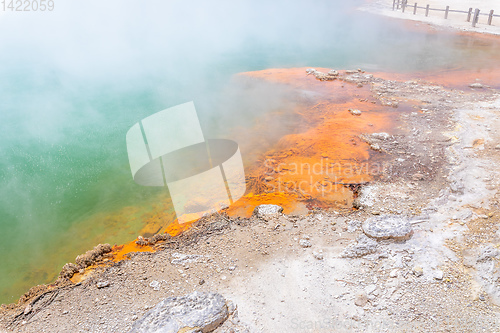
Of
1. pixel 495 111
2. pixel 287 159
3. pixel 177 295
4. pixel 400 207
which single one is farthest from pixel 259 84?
pixel 177 295

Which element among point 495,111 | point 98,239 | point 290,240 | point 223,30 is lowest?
point 98,239

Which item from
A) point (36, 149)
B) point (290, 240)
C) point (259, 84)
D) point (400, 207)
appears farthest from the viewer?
point (259, 84)

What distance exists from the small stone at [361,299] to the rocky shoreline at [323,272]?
0.04ft

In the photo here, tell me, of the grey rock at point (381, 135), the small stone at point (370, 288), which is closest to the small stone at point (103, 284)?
the small stone at point (370, 288)

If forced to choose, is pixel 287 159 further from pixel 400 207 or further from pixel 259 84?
pixel 259 84

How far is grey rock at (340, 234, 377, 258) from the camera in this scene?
424 centimetres

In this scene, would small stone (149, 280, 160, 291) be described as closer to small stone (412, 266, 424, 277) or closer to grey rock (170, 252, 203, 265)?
grey rock (170, 252, 203, 265)

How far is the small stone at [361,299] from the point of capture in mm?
3605

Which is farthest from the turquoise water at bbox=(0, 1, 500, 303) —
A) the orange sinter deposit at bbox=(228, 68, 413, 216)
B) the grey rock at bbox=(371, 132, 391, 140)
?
the grey rock at bbox=(371, 132, 391, 140)

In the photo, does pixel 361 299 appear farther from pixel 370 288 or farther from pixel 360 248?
pixel 360 248

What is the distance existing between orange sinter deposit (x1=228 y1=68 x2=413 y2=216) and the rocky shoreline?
A: 37 centimetres

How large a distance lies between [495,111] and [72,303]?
389 inches

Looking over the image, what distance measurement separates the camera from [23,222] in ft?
18.7

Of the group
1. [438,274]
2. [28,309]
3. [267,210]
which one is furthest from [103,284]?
[438,274]
